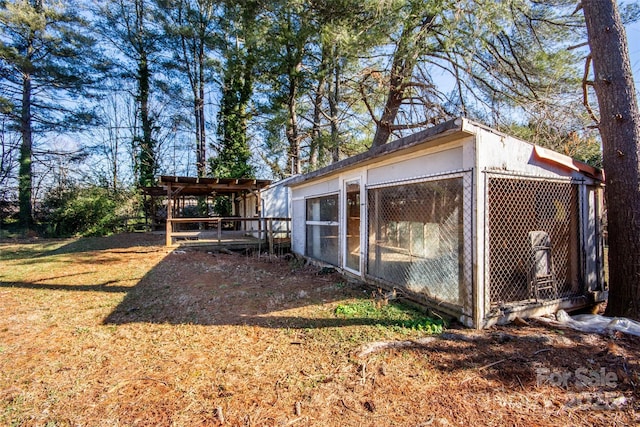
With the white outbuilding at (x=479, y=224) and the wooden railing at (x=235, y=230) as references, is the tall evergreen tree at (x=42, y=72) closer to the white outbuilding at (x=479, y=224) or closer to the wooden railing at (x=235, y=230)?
the wooden railing at (x=235, y=230)

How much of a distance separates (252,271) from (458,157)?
4.92 meters

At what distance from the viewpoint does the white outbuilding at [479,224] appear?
9.93ft

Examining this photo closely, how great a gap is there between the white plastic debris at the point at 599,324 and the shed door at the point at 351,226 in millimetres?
2933

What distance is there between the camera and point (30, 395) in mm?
2170

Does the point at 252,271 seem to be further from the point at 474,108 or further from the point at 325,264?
the point at 474,108

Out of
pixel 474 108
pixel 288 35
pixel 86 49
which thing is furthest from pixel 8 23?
pixel 474 108

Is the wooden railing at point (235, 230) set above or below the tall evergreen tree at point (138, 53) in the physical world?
below

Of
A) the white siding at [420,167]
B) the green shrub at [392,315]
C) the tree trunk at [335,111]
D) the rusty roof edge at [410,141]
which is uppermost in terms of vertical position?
the tree trunk at [335,111]

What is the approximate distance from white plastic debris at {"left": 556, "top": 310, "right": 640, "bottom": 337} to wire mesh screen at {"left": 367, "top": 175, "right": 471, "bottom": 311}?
4.01 ft

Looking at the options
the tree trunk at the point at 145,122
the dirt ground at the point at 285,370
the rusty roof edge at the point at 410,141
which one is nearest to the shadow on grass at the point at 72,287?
the dirt ground at the point at 285,370

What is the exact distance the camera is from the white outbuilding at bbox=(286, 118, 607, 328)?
3027 mm

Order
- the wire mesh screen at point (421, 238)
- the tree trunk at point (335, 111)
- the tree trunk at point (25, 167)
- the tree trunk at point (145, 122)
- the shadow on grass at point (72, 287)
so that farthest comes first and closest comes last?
the tree trunk at point (145, 122) < the tree trunk at point (25, 167) < the tree trunk at point (335, 111) < the shadow on grass at point (72, 287) < the wire mesh screen at point (421, 238)

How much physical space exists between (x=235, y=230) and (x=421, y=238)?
11.9 meters

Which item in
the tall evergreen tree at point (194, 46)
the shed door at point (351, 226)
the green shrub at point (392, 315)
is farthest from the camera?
the tall evergreen tree at point (194, 46)
